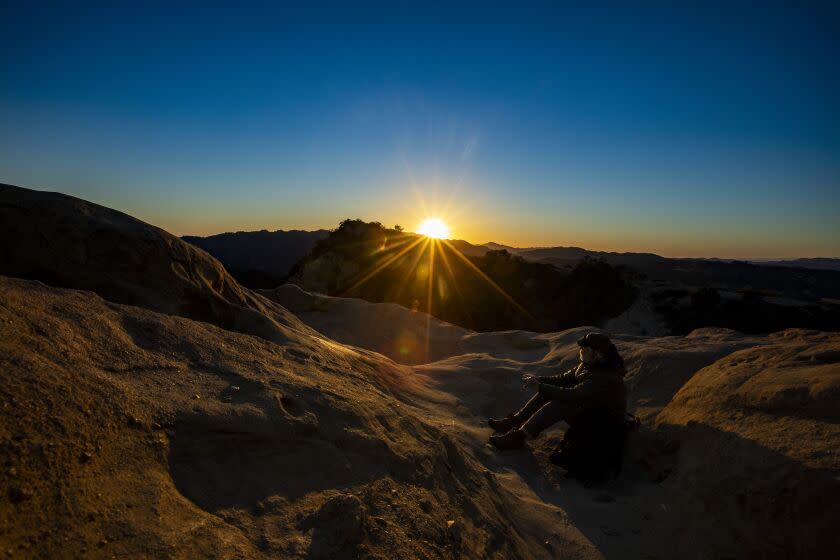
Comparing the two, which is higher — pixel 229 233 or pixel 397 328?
pixel 229 233

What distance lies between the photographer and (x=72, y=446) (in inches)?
66.1

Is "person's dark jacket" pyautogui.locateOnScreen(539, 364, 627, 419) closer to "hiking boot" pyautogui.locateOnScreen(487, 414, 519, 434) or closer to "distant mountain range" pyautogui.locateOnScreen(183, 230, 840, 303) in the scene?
"hiking boot" pyautogui.locateOnScreen(487, 414, 519, 434)

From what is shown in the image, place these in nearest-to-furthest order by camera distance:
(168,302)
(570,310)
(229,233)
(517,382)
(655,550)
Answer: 1. (655,550)
2. (168,302)
3. (517,382)
4. (570,310)
5. (229,233)

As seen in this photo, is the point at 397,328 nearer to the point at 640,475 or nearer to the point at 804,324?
the point at 640,475

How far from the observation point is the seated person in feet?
13.8

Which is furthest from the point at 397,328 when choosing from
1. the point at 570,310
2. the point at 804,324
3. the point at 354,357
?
the point at 804,324

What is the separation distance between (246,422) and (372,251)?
719 inches

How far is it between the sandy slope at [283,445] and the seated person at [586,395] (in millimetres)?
238

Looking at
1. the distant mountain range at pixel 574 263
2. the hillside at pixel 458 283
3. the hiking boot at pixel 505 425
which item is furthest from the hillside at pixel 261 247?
the hiking boot at pixel 505 425

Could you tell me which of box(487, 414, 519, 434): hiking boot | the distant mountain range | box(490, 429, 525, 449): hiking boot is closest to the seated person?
box(490, 429, 525, 449): hiking boot

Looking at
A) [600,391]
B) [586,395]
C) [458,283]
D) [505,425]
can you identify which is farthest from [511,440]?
[458,283]

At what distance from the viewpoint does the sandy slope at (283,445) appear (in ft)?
5.47

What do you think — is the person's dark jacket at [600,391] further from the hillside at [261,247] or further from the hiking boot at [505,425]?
the hillside at [261,247]

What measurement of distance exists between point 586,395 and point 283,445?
2.91 m
